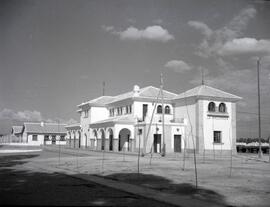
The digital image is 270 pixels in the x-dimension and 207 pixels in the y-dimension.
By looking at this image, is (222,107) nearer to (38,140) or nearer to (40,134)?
(40,134)

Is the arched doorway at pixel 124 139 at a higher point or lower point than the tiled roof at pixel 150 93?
lower

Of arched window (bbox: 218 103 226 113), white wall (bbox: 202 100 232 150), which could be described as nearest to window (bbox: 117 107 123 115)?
white wall (bbox: 202 100 232 150)

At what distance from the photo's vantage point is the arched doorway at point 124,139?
1825 inches

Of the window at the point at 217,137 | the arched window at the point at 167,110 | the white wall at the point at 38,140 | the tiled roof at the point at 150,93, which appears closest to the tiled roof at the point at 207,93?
the arched window at the point at 167,110

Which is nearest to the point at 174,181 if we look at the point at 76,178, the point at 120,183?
the point at 120,183

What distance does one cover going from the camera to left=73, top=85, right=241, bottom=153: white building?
4116cm

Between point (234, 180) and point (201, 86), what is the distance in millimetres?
30213

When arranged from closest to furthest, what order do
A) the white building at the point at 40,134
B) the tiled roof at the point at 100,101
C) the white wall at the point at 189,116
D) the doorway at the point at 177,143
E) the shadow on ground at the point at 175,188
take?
the shadow on ground at the point at 175,188
the white wall at the point at 189,116
the doorway at the point at 177,143
the tiled roof at the point at 100,101
the white building at the point at 40,134

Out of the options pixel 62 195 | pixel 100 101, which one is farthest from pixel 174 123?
pixel 62 195

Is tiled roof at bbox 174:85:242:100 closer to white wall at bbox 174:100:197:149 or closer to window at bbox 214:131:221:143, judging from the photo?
white wall at bbox 174:100:197:149

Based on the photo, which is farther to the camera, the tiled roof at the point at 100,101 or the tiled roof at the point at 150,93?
the tiled roof at the point at 100,101

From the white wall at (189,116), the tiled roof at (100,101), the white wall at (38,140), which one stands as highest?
the tiled roof at (100,101)

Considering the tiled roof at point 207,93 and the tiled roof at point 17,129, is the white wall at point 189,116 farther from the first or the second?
the tiled roof at point 17,129

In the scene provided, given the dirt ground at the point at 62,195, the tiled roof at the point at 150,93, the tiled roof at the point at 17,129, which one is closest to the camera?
the dirt ground at the point at 62,195
